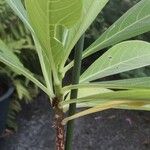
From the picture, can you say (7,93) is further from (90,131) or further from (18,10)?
(18,10)

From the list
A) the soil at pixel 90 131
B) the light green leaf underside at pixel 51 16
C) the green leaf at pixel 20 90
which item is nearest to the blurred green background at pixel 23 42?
the green leaf at pixel 20 90

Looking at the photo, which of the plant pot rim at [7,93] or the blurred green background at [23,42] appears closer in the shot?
the plant pot rim at [7,93]

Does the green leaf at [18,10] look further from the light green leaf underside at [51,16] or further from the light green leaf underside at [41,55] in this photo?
the light green leaf underside at [51,16]

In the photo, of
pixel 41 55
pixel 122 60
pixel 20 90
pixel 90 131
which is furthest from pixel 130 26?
pixel 90 131

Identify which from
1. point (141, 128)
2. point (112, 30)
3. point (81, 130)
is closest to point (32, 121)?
point (81, 130)

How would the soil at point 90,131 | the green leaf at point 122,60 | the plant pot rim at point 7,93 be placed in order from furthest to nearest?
the soil at point 90,131 → the plant pot rim at point 7,93 → the green leaf at point 122,60

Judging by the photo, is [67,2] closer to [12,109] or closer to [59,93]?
[59,93]

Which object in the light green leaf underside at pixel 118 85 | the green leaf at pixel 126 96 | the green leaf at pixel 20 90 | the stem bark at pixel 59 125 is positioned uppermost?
the green leaf at pixel 20 90
